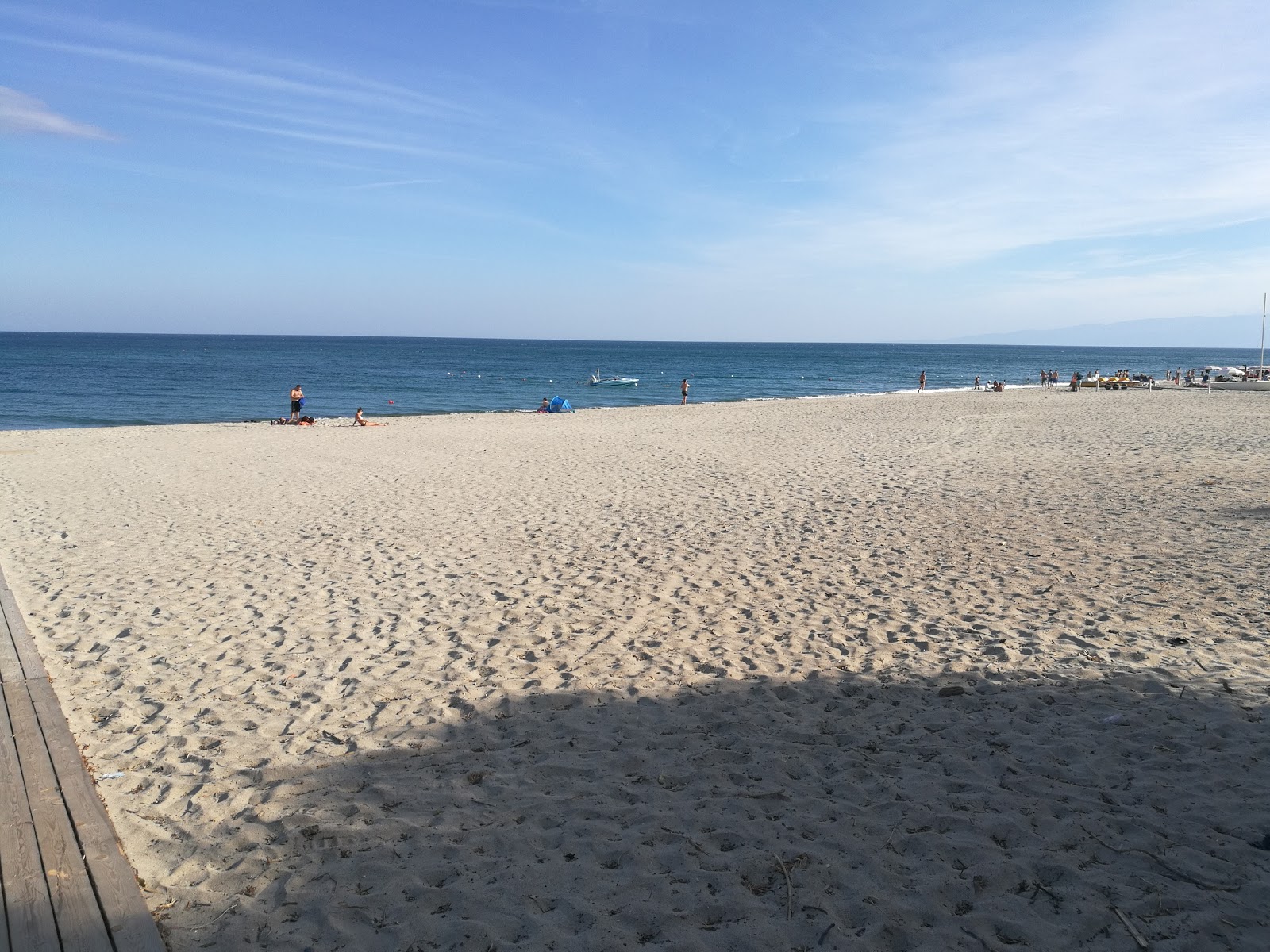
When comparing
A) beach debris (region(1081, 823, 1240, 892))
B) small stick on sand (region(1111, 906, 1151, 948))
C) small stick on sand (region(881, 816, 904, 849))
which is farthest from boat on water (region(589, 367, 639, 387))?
small stick on sand (region(1111, 906, 1151, 948))

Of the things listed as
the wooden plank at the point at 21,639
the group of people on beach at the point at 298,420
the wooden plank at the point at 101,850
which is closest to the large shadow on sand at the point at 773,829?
the wooden plank at the point at 101,850

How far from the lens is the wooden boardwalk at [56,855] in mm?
2955

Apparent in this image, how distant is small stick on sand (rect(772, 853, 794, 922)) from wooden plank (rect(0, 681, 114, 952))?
246cm

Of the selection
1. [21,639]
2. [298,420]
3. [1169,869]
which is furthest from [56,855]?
[298,420]

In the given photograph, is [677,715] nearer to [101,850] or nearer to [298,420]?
[101,850]

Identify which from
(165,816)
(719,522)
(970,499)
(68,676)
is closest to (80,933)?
(165,816)

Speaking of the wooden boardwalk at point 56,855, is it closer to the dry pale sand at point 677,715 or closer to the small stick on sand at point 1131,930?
the dry pale sand at point 677,715

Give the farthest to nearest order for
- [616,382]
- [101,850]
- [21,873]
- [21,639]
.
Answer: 1. [616,382]
2. [21,639]
3. [101,850]
4. [21,873]

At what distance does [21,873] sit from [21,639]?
Answer: 344 centimetres

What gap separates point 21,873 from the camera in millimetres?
3258

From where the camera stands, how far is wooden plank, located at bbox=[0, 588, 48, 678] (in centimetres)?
541

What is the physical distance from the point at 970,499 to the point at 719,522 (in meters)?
3.88

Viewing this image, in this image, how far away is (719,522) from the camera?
33.6 feet

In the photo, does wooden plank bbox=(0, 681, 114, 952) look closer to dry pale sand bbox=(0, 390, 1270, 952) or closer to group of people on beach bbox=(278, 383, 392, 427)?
dry pale sand bbox=(0, 390, 1270, 952)
